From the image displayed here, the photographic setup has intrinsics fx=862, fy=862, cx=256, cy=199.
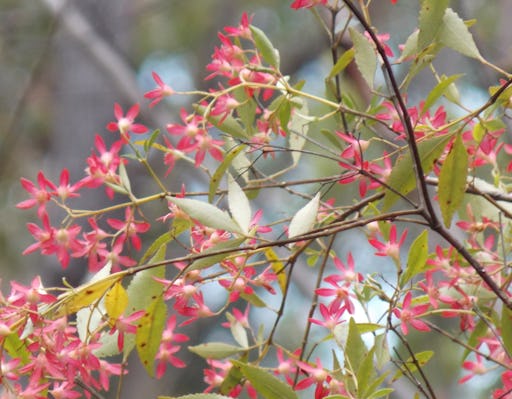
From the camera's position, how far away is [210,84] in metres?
3.40

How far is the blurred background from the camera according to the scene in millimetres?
2510

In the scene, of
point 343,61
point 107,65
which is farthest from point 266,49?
point 107,65

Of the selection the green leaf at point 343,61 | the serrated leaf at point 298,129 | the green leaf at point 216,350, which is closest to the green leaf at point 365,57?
the green leaf at point 343,61

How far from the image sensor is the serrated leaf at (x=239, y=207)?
560 mm

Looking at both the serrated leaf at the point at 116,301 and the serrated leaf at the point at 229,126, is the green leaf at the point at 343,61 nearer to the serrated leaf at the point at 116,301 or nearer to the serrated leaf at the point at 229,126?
the serrated leaf at the point at 229,126

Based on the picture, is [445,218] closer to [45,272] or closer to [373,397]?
[373,397]

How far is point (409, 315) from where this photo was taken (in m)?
0.60

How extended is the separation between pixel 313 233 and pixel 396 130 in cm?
13

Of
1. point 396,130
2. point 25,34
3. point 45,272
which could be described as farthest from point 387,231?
point 25,34

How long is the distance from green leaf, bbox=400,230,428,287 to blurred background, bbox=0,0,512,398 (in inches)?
47.8

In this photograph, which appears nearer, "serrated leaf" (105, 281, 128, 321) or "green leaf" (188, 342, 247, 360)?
"serrated leaf" (105, 281, 128, 321)

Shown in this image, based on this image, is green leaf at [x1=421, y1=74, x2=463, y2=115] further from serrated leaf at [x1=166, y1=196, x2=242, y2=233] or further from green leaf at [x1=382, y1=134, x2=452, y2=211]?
serrated leaf at [x1=166, y1=196, x2=242, y2=233]

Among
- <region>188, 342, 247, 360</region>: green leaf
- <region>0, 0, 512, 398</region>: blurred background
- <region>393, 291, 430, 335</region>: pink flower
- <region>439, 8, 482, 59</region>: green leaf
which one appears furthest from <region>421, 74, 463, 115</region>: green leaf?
<region>0, 0, 512, 398</region>: blurred background

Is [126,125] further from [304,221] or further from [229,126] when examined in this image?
[304,221]
